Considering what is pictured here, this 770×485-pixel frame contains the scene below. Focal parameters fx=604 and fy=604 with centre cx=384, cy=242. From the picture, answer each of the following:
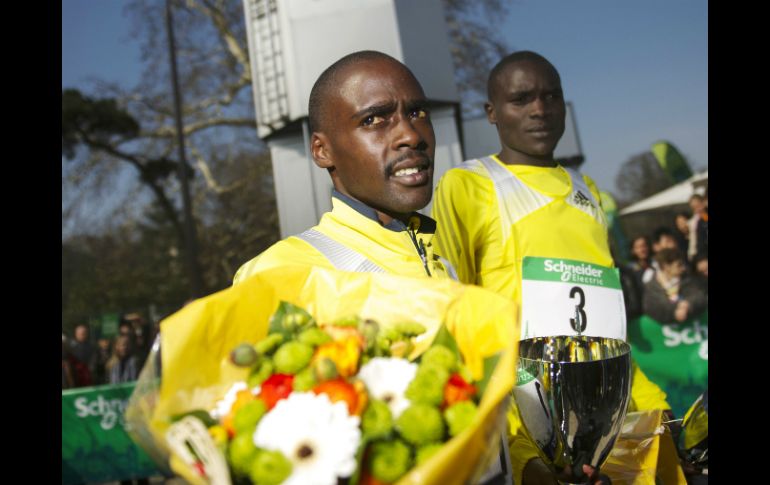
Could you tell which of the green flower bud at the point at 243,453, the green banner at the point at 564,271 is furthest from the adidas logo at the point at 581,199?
the green flower bud at the point at 243,453

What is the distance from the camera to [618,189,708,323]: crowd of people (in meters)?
5.06

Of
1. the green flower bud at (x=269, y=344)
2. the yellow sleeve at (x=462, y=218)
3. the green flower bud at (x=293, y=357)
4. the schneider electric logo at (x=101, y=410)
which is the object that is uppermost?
the yellow sleeve at (x=462, y=218)

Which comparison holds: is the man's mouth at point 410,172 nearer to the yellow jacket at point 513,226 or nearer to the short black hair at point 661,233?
the yellow jacket at point 513,226

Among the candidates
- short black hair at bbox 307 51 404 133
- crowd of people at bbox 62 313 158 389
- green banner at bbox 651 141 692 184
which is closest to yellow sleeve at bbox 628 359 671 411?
short black hair at bbox 307 51 404 133

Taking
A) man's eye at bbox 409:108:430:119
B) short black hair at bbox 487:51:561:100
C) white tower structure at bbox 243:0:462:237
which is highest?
white tower structure at bbox 243:0:462:237

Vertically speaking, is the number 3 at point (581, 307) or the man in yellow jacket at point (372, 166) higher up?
the man in yellow jacket at point (372, 166)

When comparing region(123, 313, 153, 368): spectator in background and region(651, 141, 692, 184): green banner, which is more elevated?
region(651, 141, 692, 184): green banner

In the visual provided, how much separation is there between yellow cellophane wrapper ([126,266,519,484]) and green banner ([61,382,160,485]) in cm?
402

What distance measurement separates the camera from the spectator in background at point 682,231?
5.39 meters

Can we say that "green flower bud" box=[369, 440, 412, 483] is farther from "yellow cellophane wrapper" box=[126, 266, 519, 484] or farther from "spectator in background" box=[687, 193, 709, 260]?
"spectator in background" box=[687, 193, 709, 260]

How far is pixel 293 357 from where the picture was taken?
3.01ft

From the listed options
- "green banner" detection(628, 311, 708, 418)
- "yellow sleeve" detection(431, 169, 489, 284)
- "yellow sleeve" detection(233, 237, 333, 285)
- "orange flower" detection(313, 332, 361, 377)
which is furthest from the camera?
"green banner" detection(628, 311, 708, 418)
